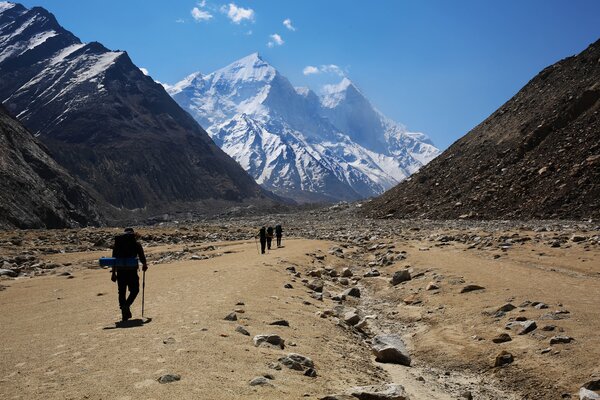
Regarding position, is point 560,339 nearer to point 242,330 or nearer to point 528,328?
point 528,328

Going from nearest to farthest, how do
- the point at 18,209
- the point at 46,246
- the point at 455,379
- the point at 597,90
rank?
the point at 455,379 → the point at 46,246 → the point at 597,90 → the point at 18,209

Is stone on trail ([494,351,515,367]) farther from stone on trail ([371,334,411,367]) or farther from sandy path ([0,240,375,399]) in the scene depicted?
sandy path ([0,240,375,399])

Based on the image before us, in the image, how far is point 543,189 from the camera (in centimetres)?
4988

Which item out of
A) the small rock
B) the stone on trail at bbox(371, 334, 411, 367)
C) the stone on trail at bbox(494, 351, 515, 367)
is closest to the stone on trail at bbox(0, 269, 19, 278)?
the stone on trail at bbox(371, 334, 411, 367)

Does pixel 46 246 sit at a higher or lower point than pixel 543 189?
lower

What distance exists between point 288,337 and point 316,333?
1.10m

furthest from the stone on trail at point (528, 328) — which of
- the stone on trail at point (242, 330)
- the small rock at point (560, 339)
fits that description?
the stone on trail at point (242, 330)

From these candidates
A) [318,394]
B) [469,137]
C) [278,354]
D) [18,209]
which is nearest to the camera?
[318,394]

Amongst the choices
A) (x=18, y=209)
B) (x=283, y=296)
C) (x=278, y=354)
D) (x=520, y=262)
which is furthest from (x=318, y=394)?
(x=18, y=209)

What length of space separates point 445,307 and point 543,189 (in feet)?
135

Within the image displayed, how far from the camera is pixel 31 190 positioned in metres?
73.6

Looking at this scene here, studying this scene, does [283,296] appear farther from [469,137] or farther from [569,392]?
[469,137]

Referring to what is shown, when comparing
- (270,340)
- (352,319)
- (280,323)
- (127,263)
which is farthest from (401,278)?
(127,263)

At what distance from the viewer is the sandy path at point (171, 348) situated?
681 centimetres
